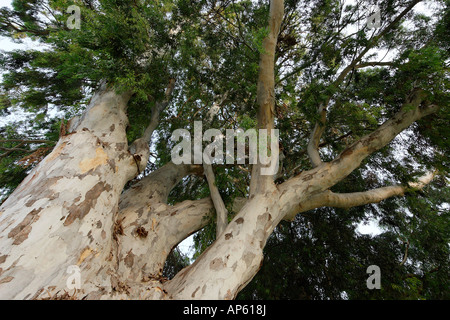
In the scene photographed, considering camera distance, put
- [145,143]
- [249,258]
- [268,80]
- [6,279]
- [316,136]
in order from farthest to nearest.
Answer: [316,136] → [145,143] → [268,80] → [249,258] → [6,279]

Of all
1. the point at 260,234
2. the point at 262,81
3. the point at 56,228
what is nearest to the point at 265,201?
the point at 260,234

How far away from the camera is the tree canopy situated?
3.90 meters

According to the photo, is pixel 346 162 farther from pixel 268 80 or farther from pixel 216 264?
pixel 216 264

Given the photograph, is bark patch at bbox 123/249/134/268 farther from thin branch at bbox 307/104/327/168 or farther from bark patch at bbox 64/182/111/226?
thin branch at bbox 307/104/327/168

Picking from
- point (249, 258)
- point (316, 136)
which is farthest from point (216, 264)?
point (316, 136)

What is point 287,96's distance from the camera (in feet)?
14.3

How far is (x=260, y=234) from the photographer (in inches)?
102

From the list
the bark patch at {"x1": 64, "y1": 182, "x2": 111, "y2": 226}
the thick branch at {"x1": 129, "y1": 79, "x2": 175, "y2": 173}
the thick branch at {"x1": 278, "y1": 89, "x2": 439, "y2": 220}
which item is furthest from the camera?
the thick branch at {"x1": 129, "y1": 79, "x2": 175, "y2": 173}

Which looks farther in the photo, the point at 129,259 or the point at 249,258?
the point at 129,259

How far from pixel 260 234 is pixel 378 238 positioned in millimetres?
5535

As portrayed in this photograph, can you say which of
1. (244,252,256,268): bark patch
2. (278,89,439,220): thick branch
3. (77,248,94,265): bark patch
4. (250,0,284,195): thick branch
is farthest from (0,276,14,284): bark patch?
(278,89,439,220): thick branch

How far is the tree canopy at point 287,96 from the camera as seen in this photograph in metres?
3.90

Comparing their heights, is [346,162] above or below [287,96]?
below
